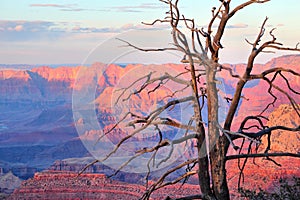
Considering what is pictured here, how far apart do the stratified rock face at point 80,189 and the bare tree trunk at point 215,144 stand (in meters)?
29.3

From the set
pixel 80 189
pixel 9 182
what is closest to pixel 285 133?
pixel 80 189

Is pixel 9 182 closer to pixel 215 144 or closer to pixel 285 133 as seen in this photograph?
pixel 285 133

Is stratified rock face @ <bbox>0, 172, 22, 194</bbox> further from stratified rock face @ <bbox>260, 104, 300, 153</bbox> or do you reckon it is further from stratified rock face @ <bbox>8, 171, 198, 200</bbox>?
stratified rock face @ <bbox>260, 104, 300, 153</bbox>

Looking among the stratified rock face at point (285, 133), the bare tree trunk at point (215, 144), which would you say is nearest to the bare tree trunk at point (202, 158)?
the bare tree trunk at point (215, 144)

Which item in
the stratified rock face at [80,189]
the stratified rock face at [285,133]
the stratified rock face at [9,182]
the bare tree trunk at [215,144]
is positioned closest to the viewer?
the bare tree trunk at [215,144]

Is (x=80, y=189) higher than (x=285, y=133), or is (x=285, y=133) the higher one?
(x=285, y=133)

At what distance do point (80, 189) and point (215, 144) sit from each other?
115 ft

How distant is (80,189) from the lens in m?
40.3

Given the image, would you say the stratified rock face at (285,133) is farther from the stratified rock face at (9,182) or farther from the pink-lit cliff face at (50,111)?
the stratified rock face at (9,182)

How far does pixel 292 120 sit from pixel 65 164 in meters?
20.0

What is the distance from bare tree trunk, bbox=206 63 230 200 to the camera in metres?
6.15

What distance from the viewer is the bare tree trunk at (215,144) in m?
6.15

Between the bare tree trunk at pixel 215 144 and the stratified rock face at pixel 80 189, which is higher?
the bare tree trunk at pixel 215 144

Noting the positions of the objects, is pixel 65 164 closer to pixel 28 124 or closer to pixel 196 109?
pixel 28 124
